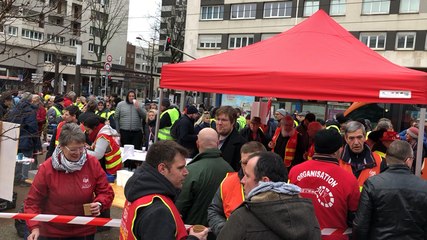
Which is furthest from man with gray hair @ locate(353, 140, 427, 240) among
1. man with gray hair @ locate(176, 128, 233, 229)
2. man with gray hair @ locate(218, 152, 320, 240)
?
man with gray hair @ locate(218, 152, 320, 240)

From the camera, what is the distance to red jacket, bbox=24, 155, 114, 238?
133 inches

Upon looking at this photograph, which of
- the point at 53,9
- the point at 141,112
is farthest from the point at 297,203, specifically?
the point at 141,112

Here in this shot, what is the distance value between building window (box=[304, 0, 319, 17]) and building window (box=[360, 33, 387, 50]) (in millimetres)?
4855

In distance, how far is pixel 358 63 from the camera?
4531mm

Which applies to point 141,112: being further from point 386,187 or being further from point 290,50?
point 386,187

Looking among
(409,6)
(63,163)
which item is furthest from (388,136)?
(409,6)

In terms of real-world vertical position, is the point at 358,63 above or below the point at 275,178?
above

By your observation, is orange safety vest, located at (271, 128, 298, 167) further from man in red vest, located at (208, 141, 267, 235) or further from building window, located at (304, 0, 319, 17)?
building window, located at (304, 0, 319, 17)

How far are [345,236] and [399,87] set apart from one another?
1657 millimetres

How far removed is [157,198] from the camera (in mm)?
2227

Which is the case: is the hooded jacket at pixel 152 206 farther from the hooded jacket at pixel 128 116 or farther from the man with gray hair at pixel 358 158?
the hooded jacket at pixel 128 116

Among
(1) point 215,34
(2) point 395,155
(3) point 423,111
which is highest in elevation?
(1) point 215,34

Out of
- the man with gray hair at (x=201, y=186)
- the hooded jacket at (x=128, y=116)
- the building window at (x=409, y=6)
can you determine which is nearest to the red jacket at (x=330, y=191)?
the man with gray hair at (x=201, y=186)

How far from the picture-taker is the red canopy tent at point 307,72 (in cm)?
403
